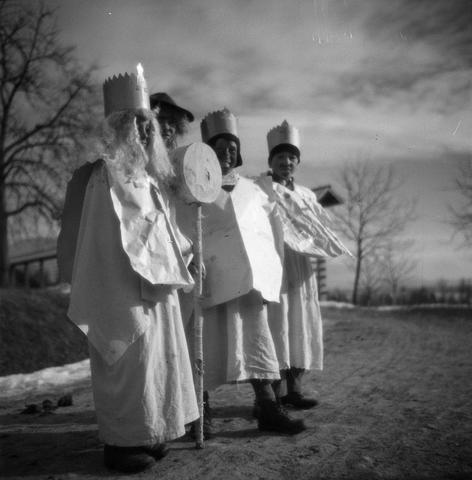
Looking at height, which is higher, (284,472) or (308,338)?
(308,338)

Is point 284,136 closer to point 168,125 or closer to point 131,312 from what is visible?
point 168,125

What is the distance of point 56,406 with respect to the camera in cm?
426

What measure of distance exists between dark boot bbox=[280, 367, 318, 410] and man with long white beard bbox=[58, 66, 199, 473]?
53.5 inches

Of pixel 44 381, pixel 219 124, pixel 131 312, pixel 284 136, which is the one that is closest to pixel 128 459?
pixel 131 312

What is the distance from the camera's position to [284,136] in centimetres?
429

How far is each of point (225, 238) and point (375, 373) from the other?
2746 millimetres

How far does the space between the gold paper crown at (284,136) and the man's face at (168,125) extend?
1076 mm

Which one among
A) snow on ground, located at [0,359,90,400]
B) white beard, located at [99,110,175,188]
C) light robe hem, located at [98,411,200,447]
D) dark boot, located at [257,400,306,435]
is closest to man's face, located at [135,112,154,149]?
white beard, located at [99,110,175,188]

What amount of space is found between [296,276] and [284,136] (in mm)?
1209

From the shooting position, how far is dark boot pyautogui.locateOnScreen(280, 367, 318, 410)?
12.4 ft

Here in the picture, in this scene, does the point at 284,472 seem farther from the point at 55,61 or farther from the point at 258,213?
the point at 55,61

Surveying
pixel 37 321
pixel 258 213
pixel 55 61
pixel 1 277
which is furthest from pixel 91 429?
pixel 55 61

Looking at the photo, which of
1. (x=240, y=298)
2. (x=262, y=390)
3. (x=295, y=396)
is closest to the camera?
(x=262, y=390)

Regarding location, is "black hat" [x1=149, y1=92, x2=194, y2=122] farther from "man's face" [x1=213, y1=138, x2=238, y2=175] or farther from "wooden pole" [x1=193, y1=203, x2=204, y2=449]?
"wooden pole" [x1=193, y1=203, x2=204, y2=449]
